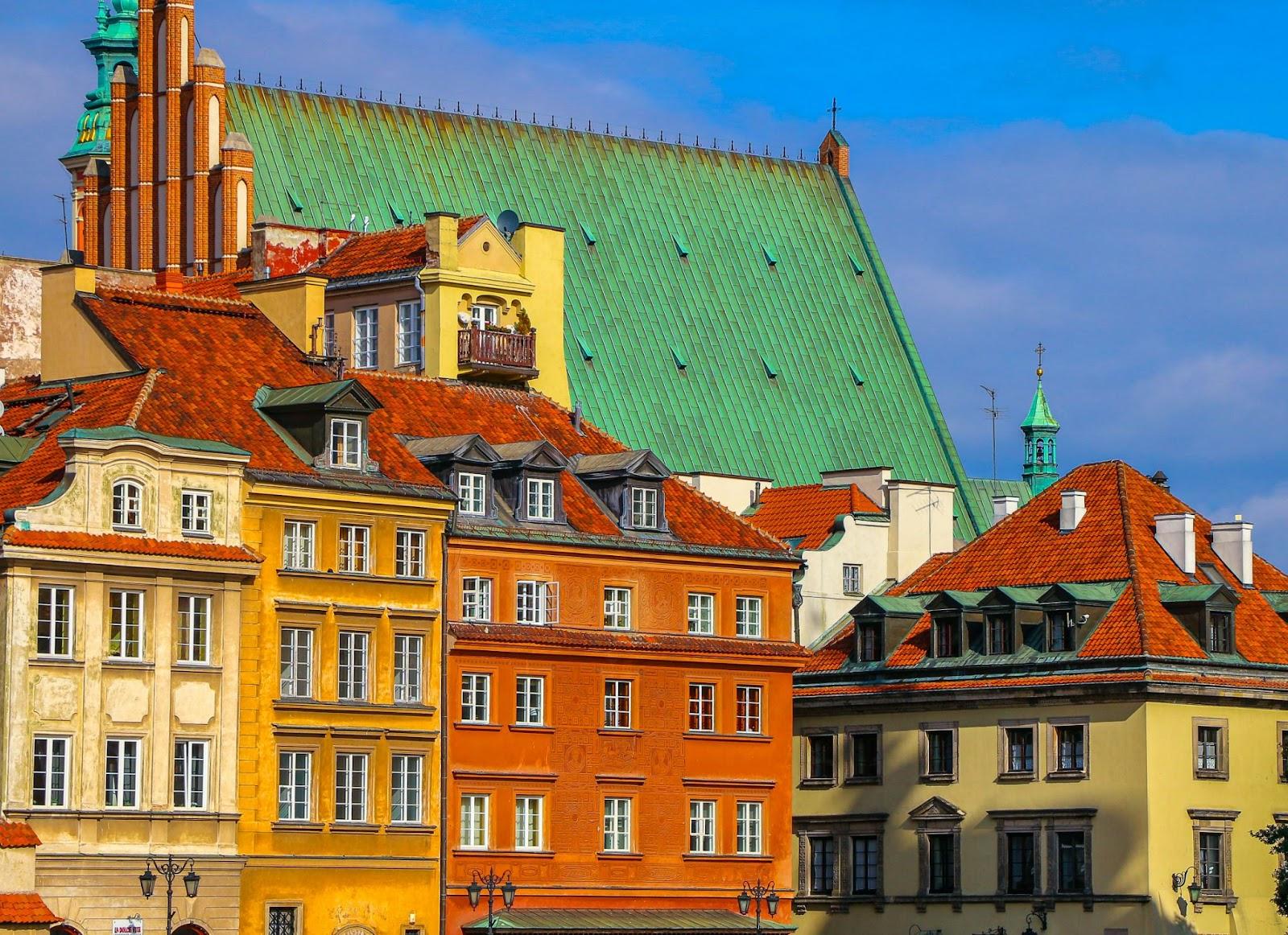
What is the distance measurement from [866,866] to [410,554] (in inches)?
906

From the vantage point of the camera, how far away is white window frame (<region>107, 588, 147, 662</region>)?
288ft

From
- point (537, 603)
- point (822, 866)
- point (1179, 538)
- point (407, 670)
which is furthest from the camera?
point (822, 866)

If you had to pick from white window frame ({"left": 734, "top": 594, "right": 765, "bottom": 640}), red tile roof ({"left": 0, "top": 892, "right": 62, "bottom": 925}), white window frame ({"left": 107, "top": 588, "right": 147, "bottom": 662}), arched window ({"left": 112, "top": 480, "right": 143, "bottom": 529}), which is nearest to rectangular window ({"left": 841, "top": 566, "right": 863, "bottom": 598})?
white window frame ({"left": 734, "top": 594, "right": 765, "bottom": 640})

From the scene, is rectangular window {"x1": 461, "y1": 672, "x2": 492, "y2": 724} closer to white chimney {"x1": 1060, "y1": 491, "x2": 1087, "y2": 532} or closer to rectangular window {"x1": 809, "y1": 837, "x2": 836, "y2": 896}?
rectangular window {"x1": 809, "y1": 837, "x2": 836, "y2": 896}

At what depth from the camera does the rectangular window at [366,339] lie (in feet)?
364

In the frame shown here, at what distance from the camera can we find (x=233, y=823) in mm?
89562

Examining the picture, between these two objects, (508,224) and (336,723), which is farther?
(508,224)

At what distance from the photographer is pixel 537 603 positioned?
98500 mm

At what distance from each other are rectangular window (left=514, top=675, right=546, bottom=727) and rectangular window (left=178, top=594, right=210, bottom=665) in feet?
34.6

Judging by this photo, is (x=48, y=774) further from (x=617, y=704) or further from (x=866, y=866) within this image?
(x=866, y=866)

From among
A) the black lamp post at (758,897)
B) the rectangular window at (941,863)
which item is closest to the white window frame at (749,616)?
the black lamp post at (758,897)

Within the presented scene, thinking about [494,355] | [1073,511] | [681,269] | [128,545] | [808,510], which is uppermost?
[681,269]

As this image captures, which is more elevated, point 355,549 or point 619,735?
→ point 355,549

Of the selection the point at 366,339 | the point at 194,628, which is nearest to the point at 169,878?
the point at 194,628
